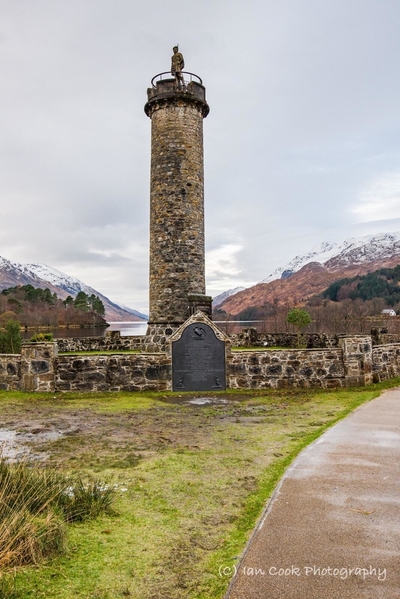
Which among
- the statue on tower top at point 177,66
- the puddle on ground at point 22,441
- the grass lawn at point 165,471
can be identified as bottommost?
the grass lawn at point 165,471

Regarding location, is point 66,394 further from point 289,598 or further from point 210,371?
point 289,598

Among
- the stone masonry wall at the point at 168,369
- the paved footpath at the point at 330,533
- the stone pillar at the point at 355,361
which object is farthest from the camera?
the stone pillar at the point at 355,361

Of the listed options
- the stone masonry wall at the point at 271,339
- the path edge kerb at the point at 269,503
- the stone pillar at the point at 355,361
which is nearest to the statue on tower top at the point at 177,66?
the stone masonry wall at the point at 271,339

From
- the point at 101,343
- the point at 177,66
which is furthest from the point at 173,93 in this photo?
the point at 101,343

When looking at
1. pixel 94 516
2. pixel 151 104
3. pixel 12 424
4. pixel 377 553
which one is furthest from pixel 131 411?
pixel 151 104

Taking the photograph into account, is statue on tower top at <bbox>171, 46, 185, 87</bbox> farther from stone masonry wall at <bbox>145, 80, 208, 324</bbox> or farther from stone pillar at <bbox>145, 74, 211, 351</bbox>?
stone masonry wall at <bbox>145, 80, 208, 324</bbox>

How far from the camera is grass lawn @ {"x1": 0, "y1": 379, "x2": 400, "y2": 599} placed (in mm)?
3182

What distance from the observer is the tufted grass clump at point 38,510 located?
3.23m

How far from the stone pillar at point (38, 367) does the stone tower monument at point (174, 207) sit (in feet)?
20.4

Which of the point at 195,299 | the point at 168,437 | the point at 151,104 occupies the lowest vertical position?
the point at 168,437

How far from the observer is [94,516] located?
4164 millimetres

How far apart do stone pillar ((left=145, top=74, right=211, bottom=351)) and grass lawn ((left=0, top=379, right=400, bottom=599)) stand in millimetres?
7141

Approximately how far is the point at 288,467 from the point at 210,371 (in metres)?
7.09

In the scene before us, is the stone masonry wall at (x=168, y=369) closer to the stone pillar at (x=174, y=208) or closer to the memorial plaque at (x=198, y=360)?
the memorial plaque at (x=198, y=360)
